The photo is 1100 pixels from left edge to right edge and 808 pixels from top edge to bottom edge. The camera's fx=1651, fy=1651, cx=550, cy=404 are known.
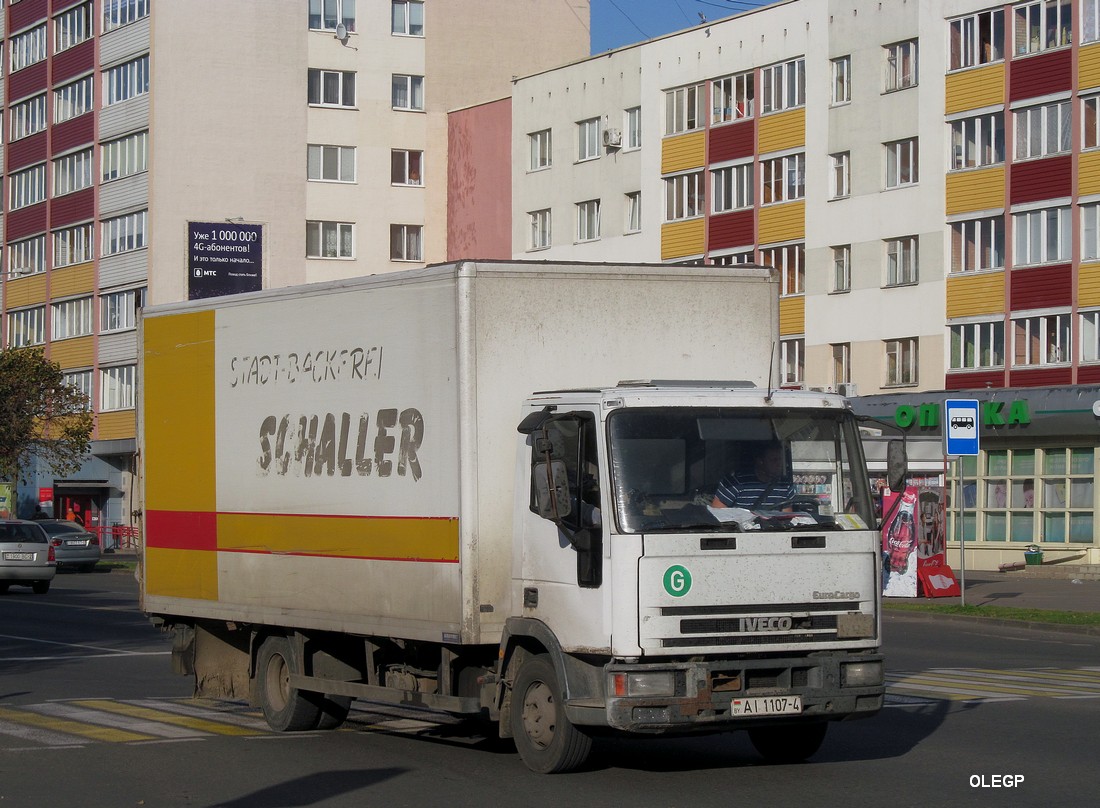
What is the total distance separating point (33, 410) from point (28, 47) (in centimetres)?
2532

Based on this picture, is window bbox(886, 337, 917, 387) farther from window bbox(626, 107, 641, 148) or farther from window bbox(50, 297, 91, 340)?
window bbox(50, 297, 91, 340)

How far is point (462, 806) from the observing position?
9.40 m

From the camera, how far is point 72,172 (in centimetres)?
7400

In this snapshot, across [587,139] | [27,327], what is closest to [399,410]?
[587,139]

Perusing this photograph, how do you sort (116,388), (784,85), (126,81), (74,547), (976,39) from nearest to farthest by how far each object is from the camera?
(976,39) < (74,547) < (784,85) < (126,81) < (116,388)

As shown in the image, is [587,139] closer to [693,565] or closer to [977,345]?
[977,345]

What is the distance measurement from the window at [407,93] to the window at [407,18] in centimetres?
203

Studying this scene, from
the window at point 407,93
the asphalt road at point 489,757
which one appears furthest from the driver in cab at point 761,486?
the window at point 407,93

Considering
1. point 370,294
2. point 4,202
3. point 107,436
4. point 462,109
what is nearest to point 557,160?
point 462,109

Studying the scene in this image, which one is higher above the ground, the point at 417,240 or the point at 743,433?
the point at 417,240

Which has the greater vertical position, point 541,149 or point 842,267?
point 541,149

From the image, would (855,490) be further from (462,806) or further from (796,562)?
(462,806)

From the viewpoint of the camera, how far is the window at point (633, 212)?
56.8 m

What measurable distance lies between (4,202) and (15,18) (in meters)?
8.80
